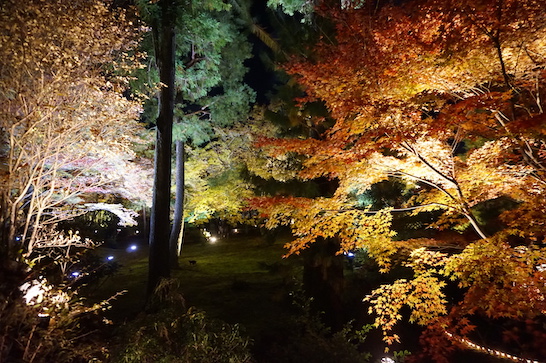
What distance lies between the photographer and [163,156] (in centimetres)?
820

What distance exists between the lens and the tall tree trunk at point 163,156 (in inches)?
318

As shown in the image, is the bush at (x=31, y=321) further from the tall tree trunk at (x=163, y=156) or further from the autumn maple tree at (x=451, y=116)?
the autumn maple tree at (x=451, y=116)

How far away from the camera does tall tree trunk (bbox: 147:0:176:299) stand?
26.5 ft

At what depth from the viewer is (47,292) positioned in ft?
14.3

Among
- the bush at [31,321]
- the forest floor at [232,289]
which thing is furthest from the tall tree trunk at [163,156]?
the bush at [31,321]

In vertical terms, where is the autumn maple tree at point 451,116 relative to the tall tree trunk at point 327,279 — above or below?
above

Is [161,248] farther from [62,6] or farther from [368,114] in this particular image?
[368,114]

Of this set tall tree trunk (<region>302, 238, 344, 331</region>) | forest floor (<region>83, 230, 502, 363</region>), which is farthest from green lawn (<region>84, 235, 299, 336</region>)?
tall tree trunk (<region>302, 238, 344, 331</region>)

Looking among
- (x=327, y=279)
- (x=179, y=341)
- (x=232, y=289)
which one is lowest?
(x=232, y=289)

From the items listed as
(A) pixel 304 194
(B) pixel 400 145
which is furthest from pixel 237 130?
(B) pixel 400 145

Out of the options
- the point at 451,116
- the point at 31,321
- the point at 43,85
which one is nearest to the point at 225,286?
the point at 31,321

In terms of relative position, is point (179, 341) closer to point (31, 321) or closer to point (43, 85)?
point (31, 321)

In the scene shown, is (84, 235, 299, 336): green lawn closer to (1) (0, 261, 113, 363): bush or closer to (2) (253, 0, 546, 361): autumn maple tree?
A: (1) (0, 261, 113, 363): bush

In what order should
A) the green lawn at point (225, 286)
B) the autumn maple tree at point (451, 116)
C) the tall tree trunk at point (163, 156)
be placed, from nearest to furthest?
the autumn maple tree at point (451, 116), the tall tree trunk at point (163, 156), the green lawn at point (225, 286)
